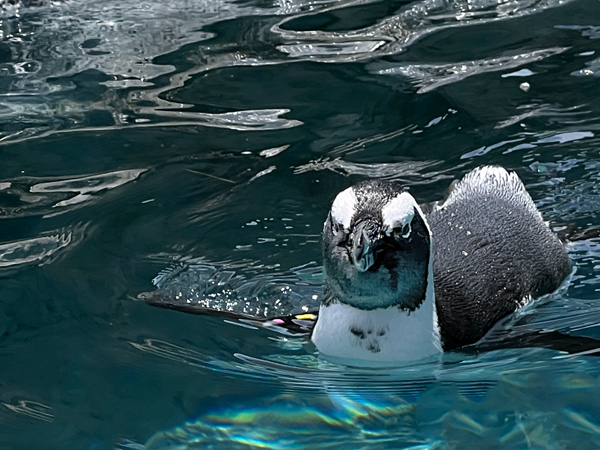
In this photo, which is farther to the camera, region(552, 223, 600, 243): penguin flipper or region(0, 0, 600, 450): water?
region(552, 223, 600, 243): penguin flipper

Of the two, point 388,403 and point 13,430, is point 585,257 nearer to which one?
point 388,403

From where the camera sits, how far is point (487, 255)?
473cm

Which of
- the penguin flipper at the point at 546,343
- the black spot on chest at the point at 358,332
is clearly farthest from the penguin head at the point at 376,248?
the penguin flipper at the point at 546,343

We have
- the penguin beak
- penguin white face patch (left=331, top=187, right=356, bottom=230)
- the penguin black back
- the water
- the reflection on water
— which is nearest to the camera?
the penguin beak

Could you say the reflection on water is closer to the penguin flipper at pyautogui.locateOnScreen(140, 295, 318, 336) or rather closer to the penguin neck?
the penguin flipper at pyautogui.locateOnScreen(140, 295, 318, 336)

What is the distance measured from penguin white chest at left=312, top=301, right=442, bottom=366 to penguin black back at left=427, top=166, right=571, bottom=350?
5.9 inches

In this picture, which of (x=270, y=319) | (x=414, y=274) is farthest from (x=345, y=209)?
(x=270, y=319)

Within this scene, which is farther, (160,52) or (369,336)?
(160,52)

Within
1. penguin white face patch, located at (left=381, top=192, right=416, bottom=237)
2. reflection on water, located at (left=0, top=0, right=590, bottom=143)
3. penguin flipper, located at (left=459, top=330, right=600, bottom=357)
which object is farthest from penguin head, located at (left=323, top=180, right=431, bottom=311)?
reflection on water, located at (left=0, top=0, right=590, bottom=143)

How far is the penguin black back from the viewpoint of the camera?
176 inches

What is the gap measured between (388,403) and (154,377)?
104cm

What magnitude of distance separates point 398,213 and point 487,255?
0.99m

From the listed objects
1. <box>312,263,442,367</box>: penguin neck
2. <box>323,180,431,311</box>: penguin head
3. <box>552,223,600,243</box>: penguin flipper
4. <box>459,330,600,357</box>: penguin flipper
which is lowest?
<box>459,330,600,357</box>: penguin flipper

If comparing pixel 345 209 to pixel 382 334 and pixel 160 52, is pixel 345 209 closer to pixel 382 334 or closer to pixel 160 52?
pixel 382 334
